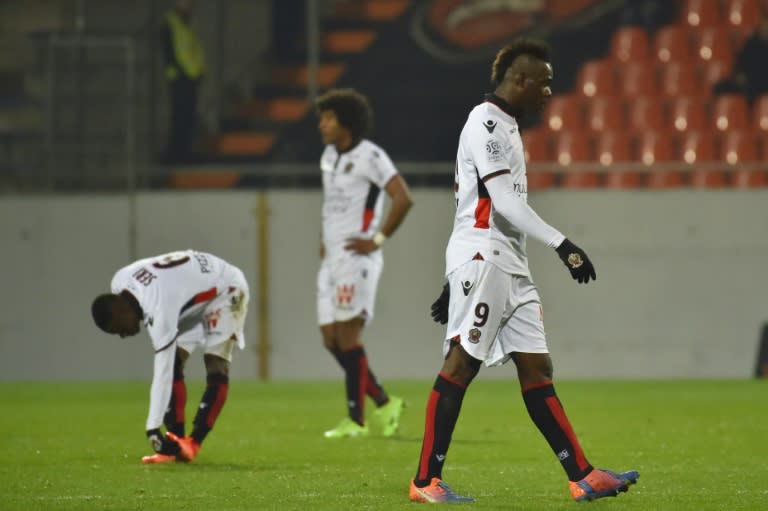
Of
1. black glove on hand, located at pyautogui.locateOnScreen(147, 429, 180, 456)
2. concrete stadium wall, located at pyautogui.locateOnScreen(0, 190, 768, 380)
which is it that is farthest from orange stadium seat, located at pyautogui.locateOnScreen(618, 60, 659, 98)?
black glove on hand, located at pyautogui.locateOnScreen(147, 429, 180, 456)

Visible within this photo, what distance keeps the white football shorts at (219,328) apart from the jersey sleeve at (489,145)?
254 cm

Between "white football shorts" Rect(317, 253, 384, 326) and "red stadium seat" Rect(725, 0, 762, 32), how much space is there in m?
10.9

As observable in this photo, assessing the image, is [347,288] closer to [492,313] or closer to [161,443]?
[161,443]

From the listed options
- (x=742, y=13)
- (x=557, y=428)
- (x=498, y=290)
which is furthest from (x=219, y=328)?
(x=742, y=13)

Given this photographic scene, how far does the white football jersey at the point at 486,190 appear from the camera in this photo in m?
6.57

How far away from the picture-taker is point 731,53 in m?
19.6

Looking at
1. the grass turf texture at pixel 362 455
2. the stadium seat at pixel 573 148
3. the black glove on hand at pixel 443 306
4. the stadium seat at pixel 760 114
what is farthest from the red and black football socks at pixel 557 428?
the stadium seat at pixel 760 114

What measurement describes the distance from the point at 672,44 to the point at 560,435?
1397 cm

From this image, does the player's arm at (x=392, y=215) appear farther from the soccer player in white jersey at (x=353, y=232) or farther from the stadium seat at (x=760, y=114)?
the stadium seat at (x=760, y=114)

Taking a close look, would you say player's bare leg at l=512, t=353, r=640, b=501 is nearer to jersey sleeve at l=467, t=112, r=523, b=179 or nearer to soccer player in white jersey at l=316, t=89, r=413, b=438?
jersey sleeve at l=467, t=112, r=523, b=179

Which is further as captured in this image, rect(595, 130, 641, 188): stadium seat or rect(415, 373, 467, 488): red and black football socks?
rect(595, 130, 641, 188): stadium seat

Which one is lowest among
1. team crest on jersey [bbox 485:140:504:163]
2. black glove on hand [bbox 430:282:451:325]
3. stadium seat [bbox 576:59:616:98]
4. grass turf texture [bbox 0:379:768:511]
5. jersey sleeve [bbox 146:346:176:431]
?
grass turf texture [bbox 0:379:768:511]

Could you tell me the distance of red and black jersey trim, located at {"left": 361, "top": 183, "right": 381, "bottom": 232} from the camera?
10.5 m

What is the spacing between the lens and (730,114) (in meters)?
18.5
